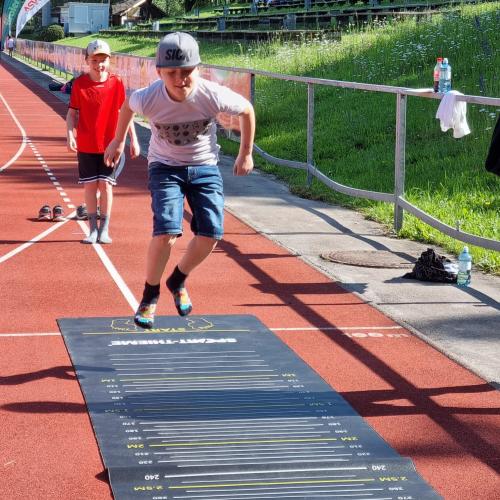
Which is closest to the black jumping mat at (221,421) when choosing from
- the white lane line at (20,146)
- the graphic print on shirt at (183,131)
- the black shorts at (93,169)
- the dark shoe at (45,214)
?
the graphic print on shirt at (183,131)

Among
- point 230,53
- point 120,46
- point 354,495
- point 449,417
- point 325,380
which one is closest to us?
point 354,495

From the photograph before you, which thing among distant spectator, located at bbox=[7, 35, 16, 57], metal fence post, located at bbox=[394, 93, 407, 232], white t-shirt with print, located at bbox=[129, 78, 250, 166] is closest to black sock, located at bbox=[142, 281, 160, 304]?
white t-shirt with print, located at bbox=[129, 78, 250, 166]

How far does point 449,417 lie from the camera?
6699 millimetres

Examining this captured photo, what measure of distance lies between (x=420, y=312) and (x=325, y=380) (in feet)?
7.40

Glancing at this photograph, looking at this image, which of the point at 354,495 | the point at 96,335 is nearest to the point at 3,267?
the point at 96,335

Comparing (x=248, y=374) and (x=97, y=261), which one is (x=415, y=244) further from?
(x=248, y=374)

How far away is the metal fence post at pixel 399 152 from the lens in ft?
42.8

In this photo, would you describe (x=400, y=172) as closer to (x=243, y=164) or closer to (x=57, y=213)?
(x=57, y=213)

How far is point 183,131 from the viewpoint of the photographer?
7.59m

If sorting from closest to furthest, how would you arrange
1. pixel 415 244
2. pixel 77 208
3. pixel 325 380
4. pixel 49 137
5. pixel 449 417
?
1. pixel 449 417
2. pixel 325 380
3. pixel 415 244
4. pixel 77 208
5. pixel 49 137

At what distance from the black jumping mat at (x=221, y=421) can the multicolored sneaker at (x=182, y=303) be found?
0.81 ft

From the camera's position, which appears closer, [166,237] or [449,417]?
[449,417]

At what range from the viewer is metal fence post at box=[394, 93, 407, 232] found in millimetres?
13031

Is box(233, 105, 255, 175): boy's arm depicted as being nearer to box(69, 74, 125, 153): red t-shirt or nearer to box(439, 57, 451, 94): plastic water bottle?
box(69, 74, 125, 153): red t-shirt
